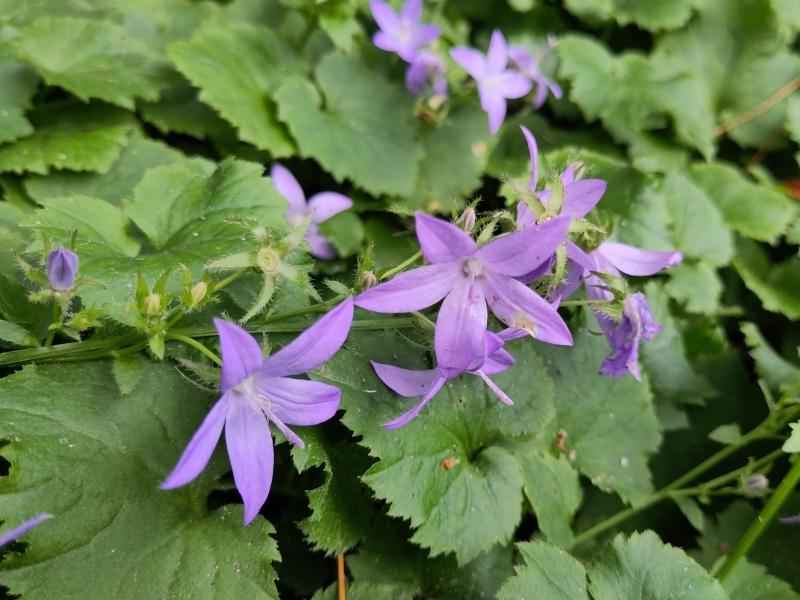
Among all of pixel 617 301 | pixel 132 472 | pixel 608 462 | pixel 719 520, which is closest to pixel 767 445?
pixel 719 520

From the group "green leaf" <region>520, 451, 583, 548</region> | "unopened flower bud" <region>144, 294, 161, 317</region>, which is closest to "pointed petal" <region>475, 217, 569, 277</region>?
"unopened flower bud" <region>144, 294, 161, 317</region>

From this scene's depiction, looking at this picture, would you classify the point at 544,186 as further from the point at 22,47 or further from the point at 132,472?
the point at 22,47

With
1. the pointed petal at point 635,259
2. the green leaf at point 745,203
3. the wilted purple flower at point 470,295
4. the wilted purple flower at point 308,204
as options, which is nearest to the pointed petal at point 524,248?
the wilted purple flower at point 470,295

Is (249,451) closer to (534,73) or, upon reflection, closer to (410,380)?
(410,380)

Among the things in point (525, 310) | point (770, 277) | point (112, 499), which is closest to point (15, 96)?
point (112, 499)

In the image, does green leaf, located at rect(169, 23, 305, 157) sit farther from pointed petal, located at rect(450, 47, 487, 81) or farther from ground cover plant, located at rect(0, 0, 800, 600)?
pointed petal, located at rect(450, 47, 487, 81)
